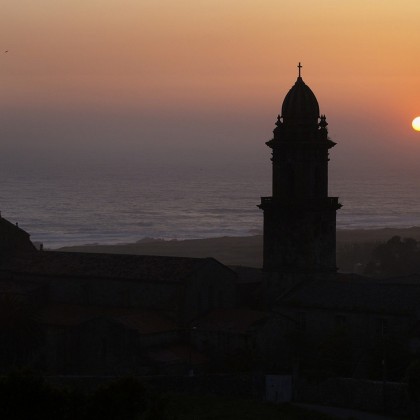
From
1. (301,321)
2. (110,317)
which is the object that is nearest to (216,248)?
(301,321)

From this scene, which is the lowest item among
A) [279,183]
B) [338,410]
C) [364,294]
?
[338,410]

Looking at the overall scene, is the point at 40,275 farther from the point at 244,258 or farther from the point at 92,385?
the point at 244,258

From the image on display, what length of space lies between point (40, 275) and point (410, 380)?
24.3 metres

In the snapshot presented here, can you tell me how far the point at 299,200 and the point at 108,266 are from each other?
34.1 ft

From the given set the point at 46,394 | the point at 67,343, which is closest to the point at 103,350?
the point at 67,343

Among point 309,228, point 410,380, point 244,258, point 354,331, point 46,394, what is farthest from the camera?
point 244,258

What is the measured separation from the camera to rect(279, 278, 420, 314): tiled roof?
6031cm

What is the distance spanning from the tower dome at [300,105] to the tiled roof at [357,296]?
8.92m

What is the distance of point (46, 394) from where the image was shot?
34.5m

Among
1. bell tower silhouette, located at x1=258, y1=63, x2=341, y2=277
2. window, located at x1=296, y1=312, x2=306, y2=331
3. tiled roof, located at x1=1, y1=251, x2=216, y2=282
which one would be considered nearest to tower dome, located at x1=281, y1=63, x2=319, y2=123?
bell tower silhouette, located at x1=258, y1=63, x2=341, y2=277

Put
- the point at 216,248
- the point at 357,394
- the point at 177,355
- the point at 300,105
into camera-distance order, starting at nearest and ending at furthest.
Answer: the point at 357,394 < the point at 177,355 < the point at 300,105 < the point at 216,248

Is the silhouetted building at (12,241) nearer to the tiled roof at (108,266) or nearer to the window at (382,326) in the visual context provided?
the tiled roof at (108,266)

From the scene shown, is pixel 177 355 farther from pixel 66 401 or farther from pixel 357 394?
pixel 66 401

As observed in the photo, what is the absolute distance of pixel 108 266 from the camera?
66.4 meters
